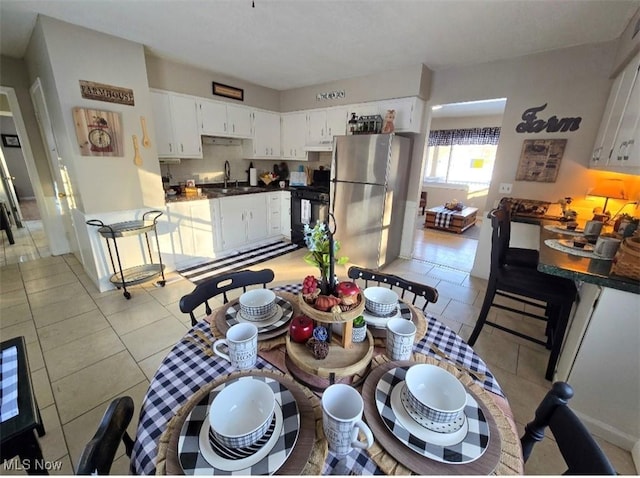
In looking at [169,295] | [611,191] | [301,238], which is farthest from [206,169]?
[611,191]

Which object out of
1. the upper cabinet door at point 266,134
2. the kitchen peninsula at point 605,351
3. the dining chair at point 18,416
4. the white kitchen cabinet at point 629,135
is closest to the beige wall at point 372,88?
the upper cabinet door at point 266,134

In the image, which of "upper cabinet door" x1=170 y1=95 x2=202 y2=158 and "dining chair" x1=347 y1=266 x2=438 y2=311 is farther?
"upper cabinet door" x1=170 y1=95 x2=202 y2=158

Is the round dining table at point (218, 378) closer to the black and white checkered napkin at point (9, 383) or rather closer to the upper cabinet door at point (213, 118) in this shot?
the black and white checkered napkin at point (9, 383)

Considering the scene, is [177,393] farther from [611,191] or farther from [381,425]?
[611,191]

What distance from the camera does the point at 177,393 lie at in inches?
32.1

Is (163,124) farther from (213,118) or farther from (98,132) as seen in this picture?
(98,132)

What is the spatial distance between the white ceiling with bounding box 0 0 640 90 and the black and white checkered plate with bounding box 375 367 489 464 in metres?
2.47

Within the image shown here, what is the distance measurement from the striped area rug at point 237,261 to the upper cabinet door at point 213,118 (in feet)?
5.85

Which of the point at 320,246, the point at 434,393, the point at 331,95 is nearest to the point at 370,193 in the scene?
the point at 331,95

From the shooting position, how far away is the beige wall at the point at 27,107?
3034mm

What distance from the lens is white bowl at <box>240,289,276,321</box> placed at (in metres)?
1.14

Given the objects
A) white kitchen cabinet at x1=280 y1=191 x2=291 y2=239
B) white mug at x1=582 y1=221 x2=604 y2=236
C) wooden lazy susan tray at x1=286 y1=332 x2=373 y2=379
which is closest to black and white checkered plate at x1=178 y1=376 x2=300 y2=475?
wooden lazy susan tray at x1=286 y1=332 x2=373 y2=379

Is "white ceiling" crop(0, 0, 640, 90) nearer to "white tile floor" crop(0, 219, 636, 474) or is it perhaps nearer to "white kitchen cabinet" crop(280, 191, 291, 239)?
"white kitchen cabinet" crop(280, 191, 291, 239)

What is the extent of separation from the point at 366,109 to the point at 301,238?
214 cm
